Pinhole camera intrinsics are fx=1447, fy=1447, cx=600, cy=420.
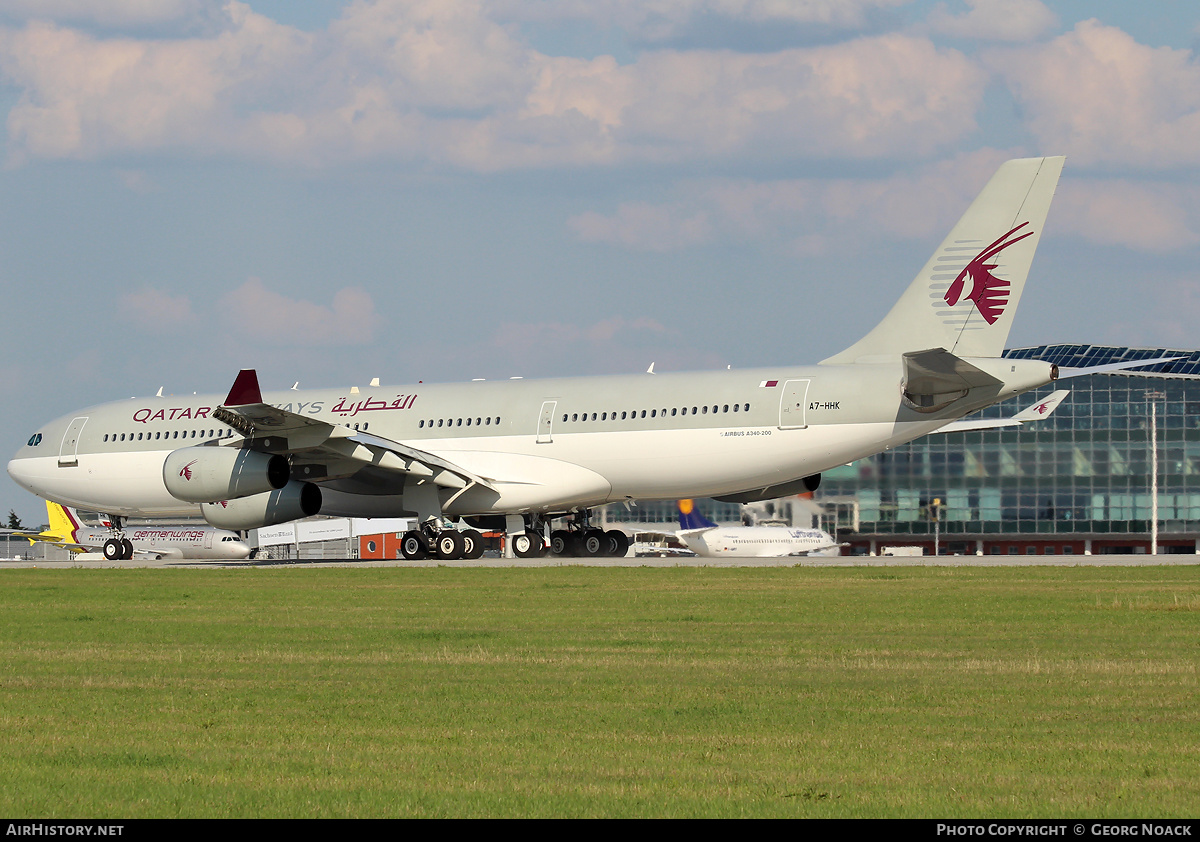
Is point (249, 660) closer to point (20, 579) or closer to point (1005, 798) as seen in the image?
point (1005, 798)

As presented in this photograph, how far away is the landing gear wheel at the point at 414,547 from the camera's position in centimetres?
3834

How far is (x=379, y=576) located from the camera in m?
30.6

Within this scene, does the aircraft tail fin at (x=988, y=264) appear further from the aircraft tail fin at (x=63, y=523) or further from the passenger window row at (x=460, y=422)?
the aircraft tail fin at (x=63, y=523)

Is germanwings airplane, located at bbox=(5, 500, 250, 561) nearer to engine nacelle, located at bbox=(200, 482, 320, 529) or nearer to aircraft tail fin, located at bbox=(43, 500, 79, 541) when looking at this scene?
aircraft tail fin, located at bbox=(43, 500, 79, 541)

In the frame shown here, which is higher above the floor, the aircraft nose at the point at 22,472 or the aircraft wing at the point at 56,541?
the aircraft nose at the point at 22,472

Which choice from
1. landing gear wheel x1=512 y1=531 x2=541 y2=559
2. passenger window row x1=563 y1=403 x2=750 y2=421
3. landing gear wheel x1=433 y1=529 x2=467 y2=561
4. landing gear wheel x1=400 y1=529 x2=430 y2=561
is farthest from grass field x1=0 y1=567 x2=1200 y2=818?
landing gear wheel x1=512 y1=531 x2=541 y2=559

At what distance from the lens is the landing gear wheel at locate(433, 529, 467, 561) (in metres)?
37.7

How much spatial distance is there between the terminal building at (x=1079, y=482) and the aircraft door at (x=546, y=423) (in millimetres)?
24247

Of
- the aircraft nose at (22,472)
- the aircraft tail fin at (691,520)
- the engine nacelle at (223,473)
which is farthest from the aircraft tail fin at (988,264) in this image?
the aircraft tail fin at (691,520)

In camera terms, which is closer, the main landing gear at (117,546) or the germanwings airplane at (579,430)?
the germanwings airplane at (579,430)

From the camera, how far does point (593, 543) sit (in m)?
40.2

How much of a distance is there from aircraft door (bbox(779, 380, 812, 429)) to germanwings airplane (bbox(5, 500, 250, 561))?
4449 centimetres

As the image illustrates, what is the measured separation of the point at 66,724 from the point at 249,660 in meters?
4.13
